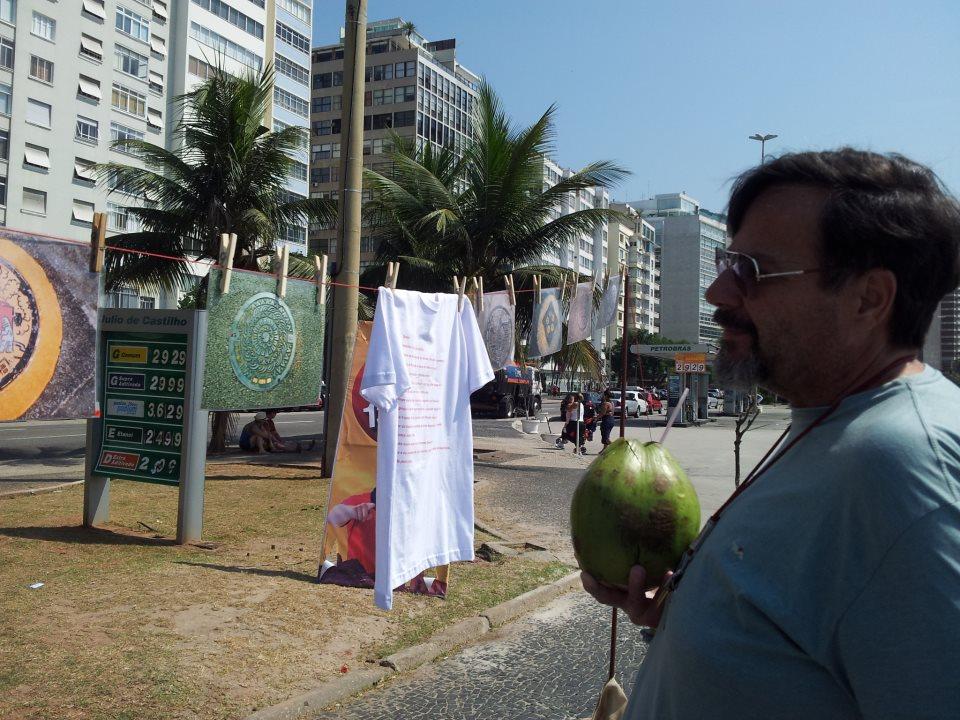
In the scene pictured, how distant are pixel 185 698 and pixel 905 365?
3.88 m

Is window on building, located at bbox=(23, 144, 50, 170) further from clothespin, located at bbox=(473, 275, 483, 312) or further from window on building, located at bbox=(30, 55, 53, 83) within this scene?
clothespin, located at bbox=(473, 275, 483, 312)

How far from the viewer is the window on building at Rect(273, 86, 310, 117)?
180ft

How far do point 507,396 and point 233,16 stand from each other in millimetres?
33960

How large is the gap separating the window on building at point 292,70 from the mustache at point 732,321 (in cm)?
6019

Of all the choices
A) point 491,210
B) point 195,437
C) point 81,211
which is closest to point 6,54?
point 81,211

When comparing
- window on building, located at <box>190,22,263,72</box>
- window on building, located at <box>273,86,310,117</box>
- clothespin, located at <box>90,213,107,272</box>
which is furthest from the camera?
window on building, located at <box>273,86,310,117</box>

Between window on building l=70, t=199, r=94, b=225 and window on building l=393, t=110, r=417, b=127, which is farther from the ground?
window on building l=393, t=110, r=417, b=127

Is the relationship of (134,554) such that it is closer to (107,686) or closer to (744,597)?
(107,686)

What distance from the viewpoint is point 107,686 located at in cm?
403

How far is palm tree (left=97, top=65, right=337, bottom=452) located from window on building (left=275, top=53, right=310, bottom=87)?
146 ft

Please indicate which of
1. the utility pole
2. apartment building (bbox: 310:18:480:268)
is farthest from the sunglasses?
apartment building (bbox: 310:18:480:268)

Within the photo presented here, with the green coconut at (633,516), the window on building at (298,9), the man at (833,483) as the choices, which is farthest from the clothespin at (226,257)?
the window on building at (298,9)

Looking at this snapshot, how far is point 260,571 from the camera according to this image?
6.57m

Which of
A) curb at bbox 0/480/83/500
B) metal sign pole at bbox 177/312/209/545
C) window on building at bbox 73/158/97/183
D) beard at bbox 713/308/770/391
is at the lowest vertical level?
curb at bbox 0/480/83/500
